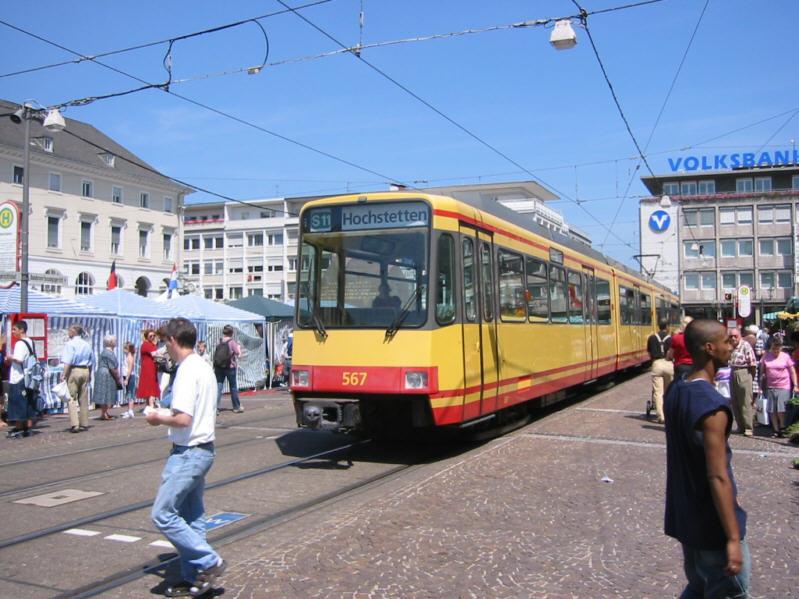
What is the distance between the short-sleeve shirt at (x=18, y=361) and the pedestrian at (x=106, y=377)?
8.55ft

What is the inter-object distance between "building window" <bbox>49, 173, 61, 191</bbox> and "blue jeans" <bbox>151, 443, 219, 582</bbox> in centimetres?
5359

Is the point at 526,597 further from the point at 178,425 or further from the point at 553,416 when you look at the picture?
the point at 553,416

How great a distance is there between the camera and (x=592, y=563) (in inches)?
213

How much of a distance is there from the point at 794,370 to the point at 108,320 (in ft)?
47.2

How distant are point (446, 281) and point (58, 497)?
4804mm

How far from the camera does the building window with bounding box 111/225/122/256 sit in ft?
190

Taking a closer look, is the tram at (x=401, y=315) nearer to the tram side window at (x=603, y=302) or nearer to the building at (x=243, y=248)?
the tram side window at (x=603, y=302)

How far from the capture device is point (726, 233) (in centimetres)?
7569

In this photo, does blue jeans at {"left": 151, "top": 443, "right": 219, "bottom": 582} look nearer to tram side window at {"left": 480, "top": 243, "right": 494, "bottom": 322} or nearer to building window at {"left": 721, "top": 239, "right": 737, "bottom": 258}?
tram side window at {"left": 480, "top": 243, "right": 494, "bottom": 322}

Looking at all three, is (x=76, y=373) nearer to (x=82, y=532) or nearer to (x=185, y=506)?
(x=82, y=532)

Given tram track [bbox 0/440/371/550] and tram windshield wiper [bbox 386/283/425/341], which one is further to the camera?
tram windshield wiper [bbox 386/283/425/341]

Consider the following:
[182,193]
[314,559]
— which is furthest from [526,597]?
[182,193]

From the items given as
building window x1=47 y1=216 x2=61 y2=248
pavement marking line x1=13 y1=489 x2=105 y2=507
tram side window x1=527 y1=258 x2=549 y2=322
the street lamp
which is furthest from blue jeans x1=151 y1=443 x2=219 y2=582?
building window x1=47 y1=216 x2=61 y2=248

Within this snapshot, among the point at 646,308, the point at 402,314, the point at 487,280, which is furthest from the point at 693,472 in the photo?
the point at 646,308
